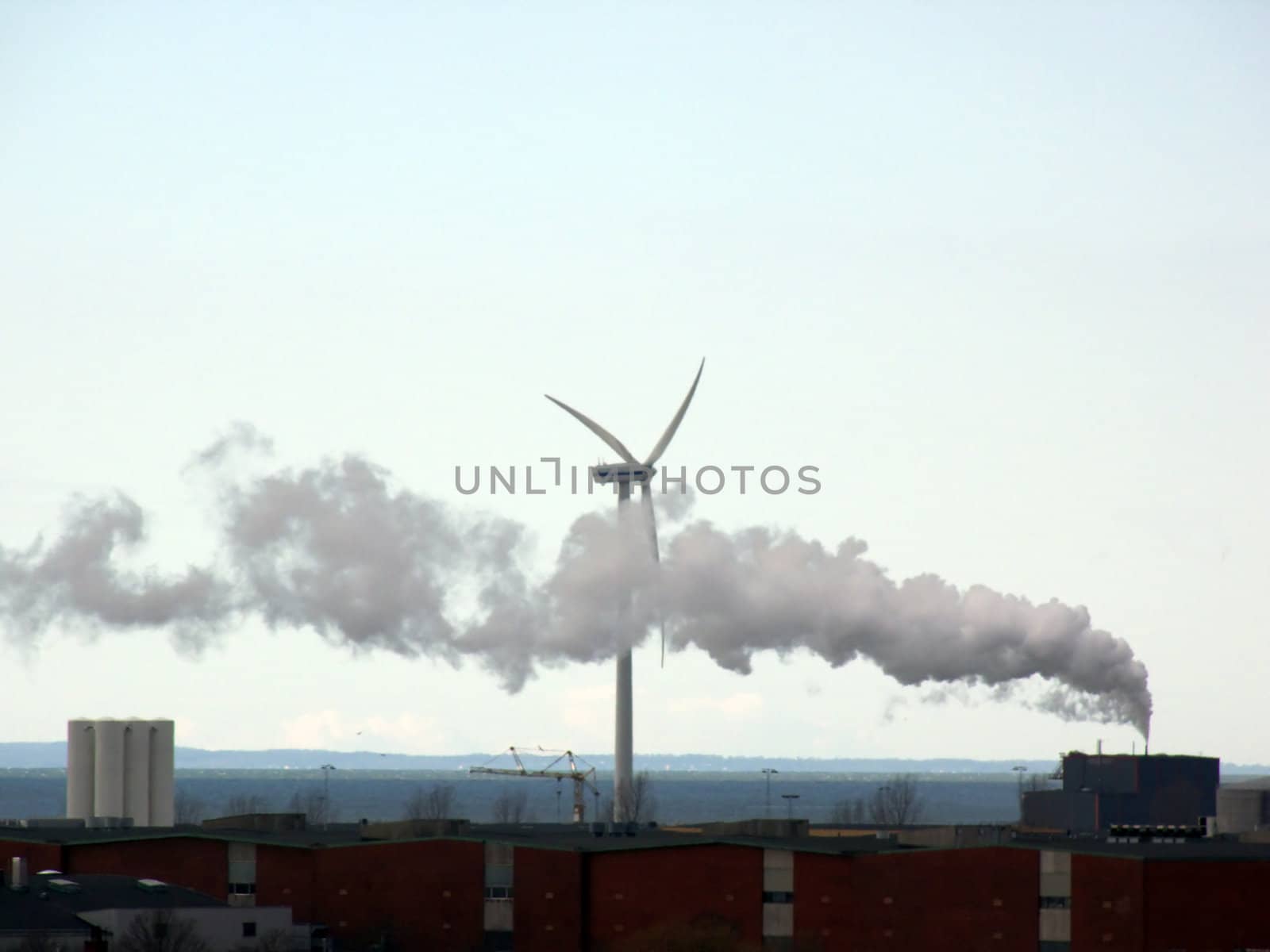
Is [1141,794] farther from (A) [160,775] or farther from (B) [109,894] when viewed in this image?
(B) [109,894]

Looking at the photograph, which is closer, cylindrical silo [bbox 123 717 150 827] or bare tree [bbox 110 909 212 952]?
bare tree [bbox 110 909 212 952]

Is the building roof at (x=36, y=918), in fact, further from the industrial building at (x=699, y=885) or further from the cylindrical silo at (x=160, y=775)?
the cylindrical silo at (x=160, y=775)

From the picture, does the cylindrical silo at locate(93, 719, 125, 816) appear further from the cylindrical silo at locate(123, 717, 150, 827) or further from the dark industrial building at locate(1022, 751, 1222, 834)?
the dark industrial building at locate(1022, 751, 1222, 834)

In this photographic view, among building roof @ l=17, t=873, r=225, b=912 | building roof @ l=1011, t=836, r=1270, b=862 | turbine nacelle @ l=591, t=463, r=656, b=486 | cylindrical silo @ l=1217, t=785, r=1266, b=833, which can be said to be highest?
turbine nacelle @ l=591, t=463, r=656, b=486

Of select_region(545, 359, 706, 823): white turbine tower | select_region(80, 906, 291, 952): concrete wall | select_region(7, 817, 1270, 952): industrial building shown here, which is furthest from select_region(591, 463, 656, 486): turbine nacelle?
select_region(80, 906, 291, 952): concrete wall

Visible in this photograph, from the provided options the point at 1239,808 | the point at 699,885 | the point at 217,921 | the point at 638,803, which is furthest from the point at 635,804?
the point at 217,921

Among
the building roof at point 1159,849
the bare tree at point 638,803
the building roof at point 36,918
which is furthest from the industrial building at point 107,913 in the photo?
the bare tree at point 638,803
